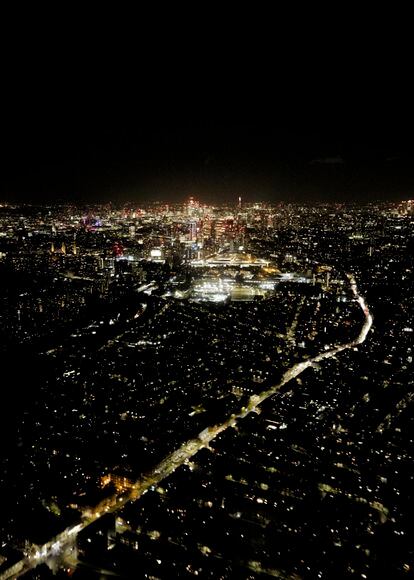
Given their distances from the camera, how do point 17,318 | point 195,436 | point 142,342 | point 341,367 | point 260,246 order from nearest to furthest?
point 195,436, point 341,367, point 142,342, point 17,318, point 260,246

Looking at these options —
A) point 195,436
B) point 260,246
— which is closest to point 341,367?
point 195,436

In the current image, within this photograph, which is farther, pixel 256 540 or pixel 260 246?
pixel 260 246

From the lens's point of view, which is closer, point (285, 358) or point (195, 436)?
point (195, 436)

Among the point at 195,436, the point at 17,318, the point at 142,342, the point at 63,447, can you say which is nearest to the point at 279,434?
the point at 195,436

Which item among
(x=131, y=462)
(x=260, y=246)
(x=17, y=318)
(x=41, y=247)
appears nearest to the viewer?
(x=131, y=462)

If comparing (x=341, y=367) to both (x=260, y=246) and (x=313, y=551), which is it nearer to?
(x=313, y=551)

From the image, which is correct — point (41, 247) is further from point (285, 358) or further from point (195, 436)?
point (195, 436)
